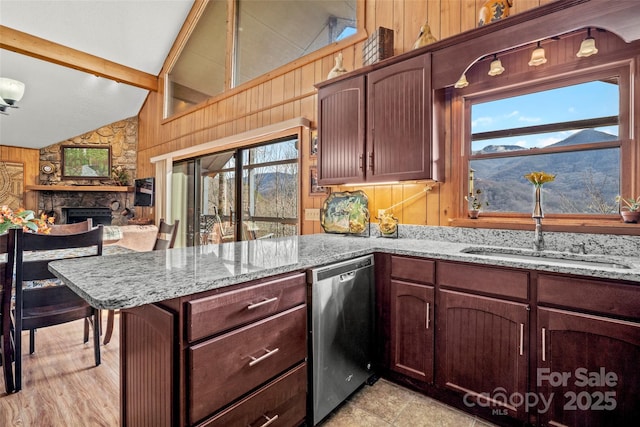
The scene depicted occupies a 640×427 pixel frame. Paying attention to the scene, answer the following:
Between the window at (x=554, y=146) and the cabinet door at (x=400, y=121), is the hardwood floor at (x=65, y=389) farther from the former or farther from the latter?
the window at (x=554, y=146)

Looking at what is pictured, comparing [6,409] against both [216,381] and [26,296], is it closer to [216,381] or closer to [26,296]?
[26,296]

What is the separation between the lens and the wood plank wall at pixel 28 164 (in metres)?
6.15

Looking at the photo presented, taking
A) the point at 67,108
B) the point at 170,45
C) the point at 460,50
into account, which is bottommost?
the point at 460,50

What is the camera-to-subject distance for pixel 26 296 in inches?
77.6

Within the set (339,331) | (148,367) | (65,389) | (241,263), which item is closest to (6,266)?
(65,389)

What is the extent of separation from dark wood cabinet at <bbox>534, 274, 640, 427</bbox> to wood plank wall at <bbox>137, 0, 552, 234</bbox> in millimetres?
1026

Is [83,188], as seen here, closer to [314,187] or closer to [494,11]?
[314,187]

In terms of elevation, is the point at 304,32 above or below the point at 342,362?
above

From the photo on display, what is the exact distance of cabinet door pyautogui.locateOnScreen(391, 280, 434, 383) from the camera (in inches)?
70.9

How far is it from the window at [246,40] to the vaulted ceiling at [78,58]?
0.52m

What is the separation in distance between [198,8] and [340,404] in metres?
5.77

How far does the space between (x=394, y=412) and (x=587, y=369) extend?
95 centimetres

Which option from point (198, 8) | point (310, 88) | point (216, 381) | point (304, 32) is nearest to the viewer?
point (216, 381)

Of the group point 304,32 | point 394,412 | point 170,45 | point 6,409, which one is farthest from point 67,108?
point 394,412
